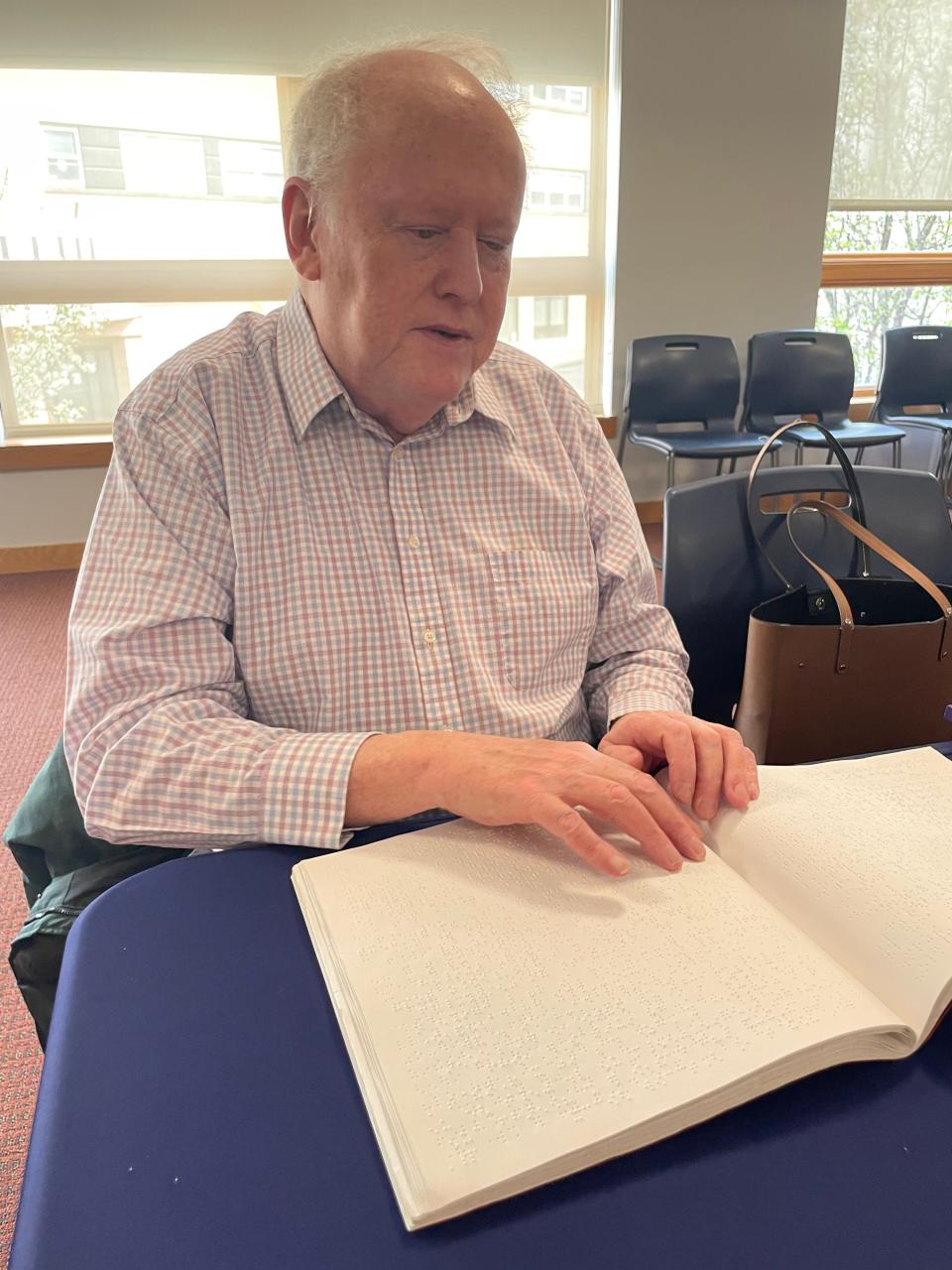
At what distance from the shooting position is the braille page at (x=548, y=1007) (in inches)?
16.7

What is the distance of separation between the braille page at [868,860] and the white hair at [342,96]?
749 mm

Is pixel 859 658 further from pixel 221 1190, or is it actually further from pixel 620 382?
pixel 620 382

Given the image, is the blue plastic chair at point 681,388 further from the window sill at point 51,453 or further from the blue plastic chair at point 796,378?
the window sill at point 51,453

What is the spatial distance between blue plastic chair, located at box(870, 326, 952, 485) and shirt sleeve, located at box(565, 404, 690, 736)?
3.50 meters

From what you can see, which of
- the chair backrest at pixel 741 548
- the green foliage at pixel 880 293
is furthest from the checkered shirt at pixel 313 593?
the green foliage at pixel 880 293

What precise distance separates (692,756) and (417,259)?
1.90ft

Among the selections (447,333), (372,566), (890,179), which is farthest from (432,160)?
(890,179)

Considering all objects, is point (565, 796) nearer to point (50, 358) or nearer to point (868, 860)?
point (868, 860)

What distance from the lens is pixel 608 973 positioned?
0.52 metres

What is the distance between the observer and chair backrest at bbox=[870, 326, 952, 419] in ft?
13.3

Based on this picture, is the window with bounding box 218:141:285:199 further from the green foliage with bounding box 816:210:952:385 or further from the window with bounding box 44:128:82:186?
the green foliage with bounding box 816:210:952:385

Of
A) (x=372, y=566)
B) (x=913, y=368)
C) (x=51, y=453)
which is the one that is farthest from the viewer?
(x=913, y=368)

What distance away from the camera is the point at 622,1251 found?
→ 38 cm

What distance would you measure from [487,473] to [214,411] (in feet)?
1.04
